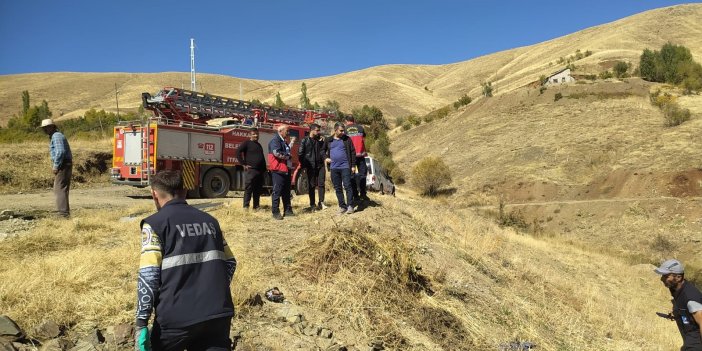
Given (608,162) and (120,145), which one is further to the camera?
(608,162)

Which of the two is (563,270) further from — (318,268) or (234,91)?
(234,91)

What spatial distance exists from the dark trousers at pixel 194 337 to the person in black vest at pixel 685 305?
4394 millimetres

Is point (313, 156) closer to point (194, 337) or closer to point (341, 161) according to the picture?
point (341, 161)

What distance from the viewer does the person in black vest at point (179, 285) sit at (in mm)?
2953

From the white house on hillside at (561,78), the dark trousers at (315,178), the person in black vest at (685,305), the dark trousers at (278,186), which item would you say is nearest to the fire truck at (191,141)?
the dark trousers at (315,178)

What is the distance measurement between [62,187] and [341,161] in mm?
4940

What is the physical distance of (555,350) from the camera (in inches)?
258

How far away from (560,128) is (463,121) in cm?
1162

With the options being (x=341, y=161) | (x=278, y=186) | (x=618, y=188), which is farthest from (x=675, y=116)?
(x=278, y=186)

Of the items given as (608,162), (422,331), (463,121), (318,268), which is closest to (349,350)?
(422,331)

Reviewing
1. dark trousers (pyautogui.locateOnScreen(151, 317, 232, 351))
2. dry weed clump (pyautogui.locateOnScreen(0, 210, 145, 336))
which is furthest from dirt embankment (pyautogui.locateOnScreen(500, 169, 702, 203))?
dark trousers (pyautogui.locateOnScreen(151, 317, 232, 351))

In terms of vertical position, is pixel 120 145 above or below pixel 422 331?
above

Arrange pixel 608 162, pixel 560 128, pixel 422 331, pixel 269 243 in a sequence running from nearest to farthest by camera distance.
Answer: pixel 422 331 < pixel 269 243 < pixel 608 162 < pixel 560 128

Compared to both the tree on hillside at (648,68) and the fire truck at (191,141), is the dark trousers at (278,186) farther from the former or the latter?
the tree on hillside at (648,68)
